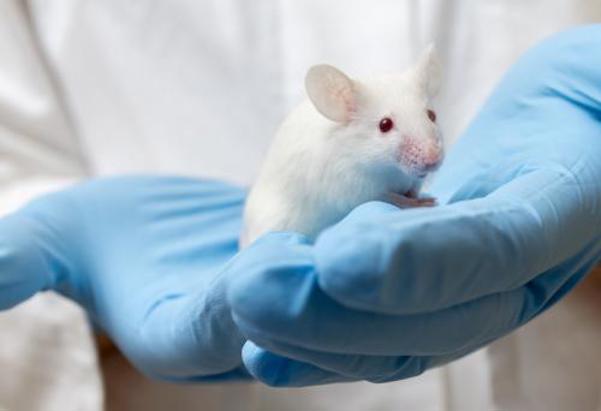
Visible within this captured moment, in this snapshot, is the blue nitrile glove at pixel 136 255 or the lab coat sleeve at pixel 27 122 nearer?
the blue nitrile glove at pixel 136 255

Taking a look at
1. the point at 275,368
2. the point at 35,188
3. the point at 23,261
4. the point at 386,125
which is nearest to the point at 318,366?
the point at 275,368

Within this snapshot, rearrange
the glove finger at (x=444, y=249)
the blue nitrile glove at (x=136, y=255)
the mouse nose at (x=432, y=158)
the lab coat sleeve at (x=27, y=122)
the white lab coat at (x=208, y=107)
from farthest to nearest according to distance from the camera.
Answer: the lab coat sleeve at (x=27, y=122) → the white lab coat at (x=208, y=107) → the blue nitrile glove at (x=136, y=255) → the mouse nose at (x=432, y=158) → the glove finger at (x=444, y=249)

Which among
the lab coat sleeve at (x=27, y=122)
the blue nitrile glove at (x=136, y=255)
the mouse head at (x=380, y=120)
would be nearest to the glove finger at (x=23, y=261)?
the blue nitrile glove at (x=136, y=255)

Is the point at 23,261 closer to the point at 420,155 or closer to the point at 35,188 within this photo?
the point at 35,188

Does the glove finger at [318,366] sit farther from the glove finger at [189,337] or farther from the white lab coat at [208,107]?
the white lab coat at [208,107]

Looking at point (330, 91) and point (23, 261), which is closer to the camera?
point (330, 91)
